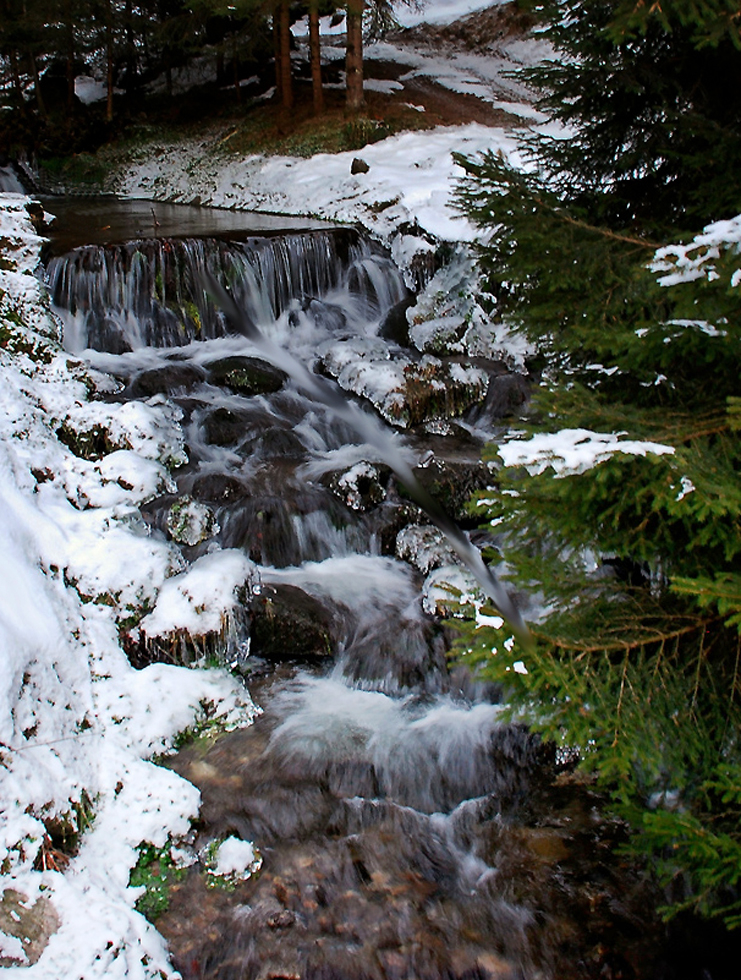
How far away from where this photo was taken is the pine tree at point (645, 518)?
2363 mm

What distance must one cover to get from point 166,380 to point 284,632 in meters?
4.49

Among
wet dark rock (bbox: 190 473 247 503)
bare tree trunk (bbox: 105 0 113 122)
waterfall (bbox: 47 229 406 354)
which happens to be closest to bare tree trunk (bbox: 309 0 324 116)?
bare tree trunk (bbox: 105 0 113 122)

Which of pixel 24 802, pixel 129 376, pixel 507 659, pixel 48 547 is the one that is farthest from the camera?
pixel 129 376

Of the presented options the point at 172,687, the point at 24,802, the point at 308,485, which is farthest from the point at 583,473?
the point at 308,485

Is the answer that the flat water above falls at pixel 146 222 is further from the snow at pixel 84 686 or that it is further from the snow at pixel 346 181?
the snow at pixel 84 686

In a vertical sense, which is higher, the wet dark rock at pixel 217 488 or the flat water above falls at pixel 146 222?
the flat water above falls at pixel 146 222

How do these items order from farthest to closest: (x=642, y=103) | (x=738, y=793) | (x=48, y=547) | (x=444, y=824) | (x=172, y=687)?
(x=48, y=547) < (x=172, y=687) < (x=444, y=824) < (x=642, y=103) < (x=738, y=793)

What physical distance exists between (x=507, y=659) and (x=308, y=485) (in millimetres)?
5111

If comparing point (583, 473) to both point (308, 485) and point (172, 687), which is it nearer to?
point (172, 687)

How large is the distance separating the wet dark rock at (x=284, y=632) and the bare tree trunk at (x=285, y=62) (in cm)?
1822

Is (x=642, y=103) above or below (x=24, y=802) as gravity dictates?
above

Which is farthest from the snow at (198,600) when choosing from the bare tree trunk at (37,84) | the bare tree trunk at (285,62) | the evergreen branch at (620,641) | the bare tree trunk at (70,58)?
the bare tree trunk at (37,84)

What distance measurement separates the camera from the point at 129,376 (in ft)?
28.6

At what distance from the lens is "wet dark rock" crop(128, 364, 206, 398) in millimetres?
8518
